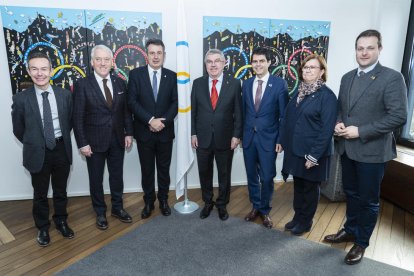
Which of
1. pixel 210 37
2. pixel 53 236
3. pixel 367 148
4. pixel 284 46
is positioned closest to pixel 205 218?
pixel 53 236

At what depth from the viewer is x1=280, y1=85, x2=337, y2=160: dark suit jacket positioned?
2.25m

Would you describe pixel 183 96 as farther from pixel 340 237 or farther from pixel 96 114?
pixel 340 237

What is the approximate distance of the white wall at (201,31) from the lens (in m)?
3.19

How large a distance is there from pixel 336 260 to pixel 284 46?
2.53 metres

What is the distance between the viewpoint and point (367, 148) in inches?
83.2

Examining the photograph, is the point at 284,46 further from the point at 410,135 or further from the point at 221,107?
the point at 410,135

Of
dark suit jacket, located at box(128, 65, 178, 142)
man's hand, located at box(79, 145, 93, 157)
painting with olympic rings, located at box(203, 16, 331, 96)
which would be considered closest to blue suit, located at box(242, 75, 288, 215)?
dark suit jacket, located at box(128, 65, 178, 142)

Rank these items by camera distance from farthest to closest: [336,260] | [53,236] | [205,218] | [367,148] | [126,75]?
1. [126,75]
2. [205,218]
3. [53,236]
4. [336,260]
5. [367,148]

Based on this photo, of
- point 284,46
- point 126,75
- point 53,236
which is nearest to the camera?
point 53,236

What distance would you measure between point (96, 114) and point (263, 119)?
4.92 feet

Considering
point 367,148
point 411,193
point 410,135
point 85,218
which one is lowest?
point 85,218

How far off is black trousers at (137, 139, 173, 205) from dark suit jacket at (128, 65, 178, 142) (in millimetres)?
73

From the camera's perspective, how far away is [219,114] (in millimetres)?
2670

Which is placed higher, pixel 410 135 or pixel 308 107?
pixel 308 107
